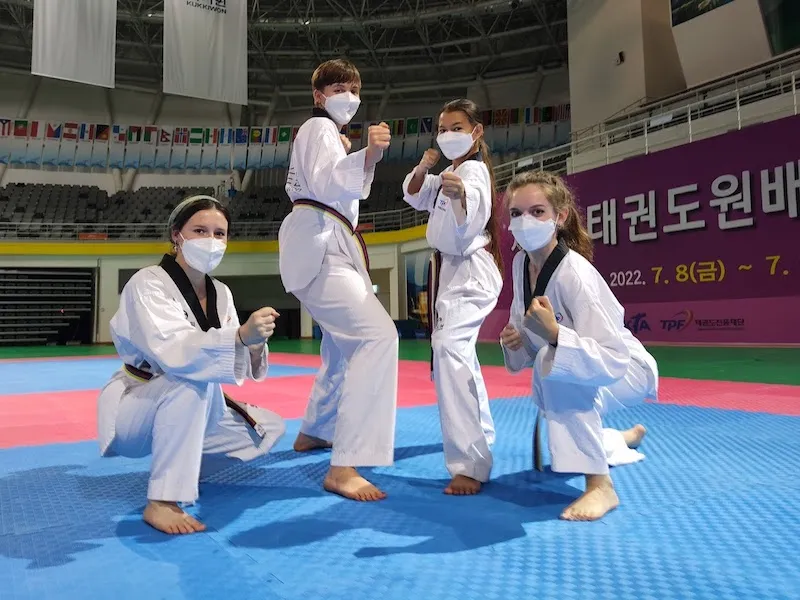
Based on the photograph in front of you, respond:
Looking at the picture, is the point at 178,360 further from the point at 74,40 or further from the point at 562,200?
the point at 74,40

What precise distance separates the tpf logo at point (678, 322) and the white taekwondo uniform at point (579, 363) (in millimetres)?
7196

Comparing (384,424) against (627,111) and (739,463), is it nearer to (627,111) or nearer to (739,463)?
(739,463)

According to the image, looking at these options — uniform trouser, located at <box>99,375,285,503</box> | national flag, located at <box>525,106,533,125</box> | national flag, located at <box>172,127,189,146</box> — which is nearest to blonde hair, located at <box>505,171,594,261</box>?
uniform trouser, located at <box>99,375,285,503</box>

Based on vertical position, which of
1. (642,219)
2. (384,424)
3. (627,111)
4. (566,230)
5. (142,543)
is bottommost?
(142,543)

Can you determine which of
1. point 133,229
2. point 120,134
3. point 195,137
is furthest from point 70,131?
point 133,229

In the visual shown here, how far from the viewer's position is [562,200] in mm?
1847

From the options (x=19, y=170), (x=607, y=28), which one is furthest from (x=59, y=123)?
(x=607, y=28)

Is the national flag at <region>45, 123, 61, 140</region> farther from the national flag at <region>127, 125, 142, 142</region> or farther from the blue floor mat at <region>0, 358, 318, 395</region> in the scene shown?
the blue floor mat at <region>0, 358, 318, 395</region>

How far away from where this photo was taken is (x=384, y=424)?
6.13 ft

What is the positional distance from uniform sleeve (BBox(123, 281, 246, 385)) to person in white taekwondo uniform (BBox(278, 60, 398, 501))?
47 centimetres

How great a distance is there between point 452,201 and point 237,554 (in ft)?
4.23

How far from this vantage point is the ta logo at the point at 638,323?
8844 mm

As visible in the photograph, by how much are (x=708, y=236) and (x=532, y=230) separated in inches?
291

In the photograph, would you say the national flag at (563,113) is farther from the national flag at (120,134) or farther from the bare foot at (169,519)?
the bare foot at (169,519)
